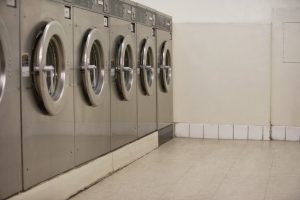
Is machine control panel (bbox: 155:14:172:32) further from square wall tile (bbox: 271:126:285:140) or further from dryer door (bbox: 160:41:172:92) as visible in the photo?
square wall tile (bbox: 271:126:285:140)

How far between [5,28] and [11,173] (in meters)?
0.81

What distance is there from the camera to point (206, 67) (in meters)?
6.97

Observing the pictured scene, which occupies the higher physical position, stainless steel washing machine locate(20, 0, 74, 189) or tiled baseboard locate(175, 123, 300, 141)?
stainless steel washing machine locate(20, 0, 74, 189)

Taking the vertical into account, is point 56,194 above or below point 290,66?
below

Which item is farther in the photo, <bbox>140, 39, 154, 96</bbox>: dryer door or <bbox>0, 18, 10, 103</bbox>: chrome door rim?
<bbox>140, 39, 154, 96</bbox>: dryer door

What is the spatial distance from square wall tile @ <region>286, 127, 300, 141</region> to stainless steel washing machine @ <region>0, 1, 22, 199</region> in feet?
14.5

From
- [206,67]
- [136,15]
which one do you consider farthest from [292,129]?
[136,15]

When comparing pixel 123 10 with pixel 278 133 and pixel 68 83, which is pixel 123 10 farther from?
pixel 278 133

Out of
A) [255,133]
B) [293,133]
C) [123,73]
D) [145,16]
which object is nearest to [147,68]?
[145,16]

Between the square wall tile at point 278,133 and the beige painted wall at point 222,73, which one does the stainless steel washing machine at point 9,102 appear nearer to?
the beige painted wall at point 222,73

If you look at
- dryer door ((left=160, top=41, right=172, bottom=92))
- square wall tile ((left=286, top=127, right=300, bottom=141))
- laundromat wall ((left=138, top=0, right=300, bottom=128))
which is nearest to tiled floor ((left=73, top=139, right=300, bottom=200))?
square wall tile ((left=286, top=127, right=300, bottom=141))

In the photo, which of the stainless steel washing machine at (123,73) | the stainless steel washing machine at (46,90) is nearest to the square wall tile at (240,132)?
the stainless steel washing machine at (123,73)

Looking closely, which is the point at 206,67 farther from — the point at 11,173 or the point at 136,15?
the point at 11,173

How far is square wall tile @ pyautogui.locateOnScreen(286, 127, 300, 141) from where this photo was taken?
264 inches
